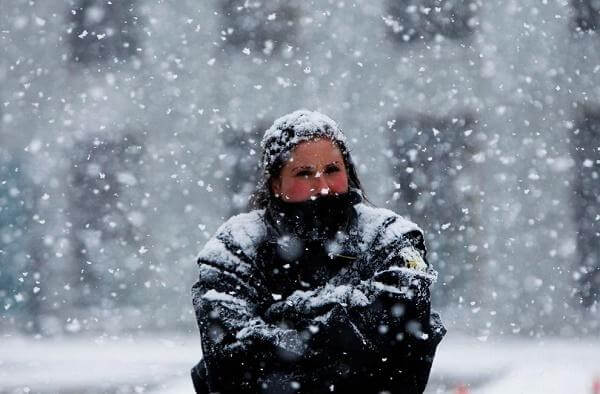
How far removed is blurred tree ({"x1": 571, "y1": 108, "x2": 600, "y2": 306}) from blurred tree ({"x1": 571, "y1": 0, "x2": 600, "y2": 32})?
1495 mm

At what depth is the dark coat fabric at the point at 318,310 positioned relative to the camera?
2195 millimetres

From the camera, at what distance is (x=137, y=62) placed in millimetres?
12609

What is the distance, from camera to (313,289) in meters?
2.36

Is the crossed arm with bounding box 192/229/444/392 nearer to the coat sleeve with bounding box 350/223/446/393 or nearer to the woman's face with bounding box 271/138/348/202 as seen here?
the coat sleeve with bounding box 350/223/446/393

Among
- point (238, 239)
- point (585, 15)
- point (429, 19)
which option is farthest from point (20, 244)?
point (238, 239)

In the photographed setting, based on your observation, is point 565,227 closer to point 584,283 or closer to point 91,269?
point 584,283

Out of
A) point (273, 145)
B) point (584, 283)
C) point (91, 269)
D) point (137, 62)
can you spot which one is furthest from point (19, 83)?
point (273, 145)

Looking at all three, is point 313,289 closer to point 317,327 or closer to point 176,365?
point 317,327

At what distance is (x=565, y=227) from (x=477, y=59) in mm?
3244

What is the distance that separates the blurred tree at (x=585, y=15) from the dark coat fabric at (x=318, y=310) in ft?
41.2

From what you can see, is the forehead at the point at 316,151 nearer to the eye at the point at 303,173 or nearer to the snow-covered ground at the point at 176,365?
the eye at the point at 303,173

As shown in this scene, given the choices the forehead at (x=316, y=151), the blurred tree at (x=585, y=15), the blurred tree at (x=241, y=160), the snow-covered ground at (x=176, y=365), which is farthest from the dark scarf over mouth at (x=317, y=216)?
Result: the blurred tree at (x=585, y=15)

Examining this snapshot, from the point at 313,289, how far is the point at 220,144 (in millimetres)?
10044

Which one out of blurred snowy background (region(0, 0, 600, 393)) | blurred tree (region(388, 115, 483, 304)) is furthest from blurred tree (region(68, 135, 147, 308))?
blurred tree (region(388, 115, 483, 304))
